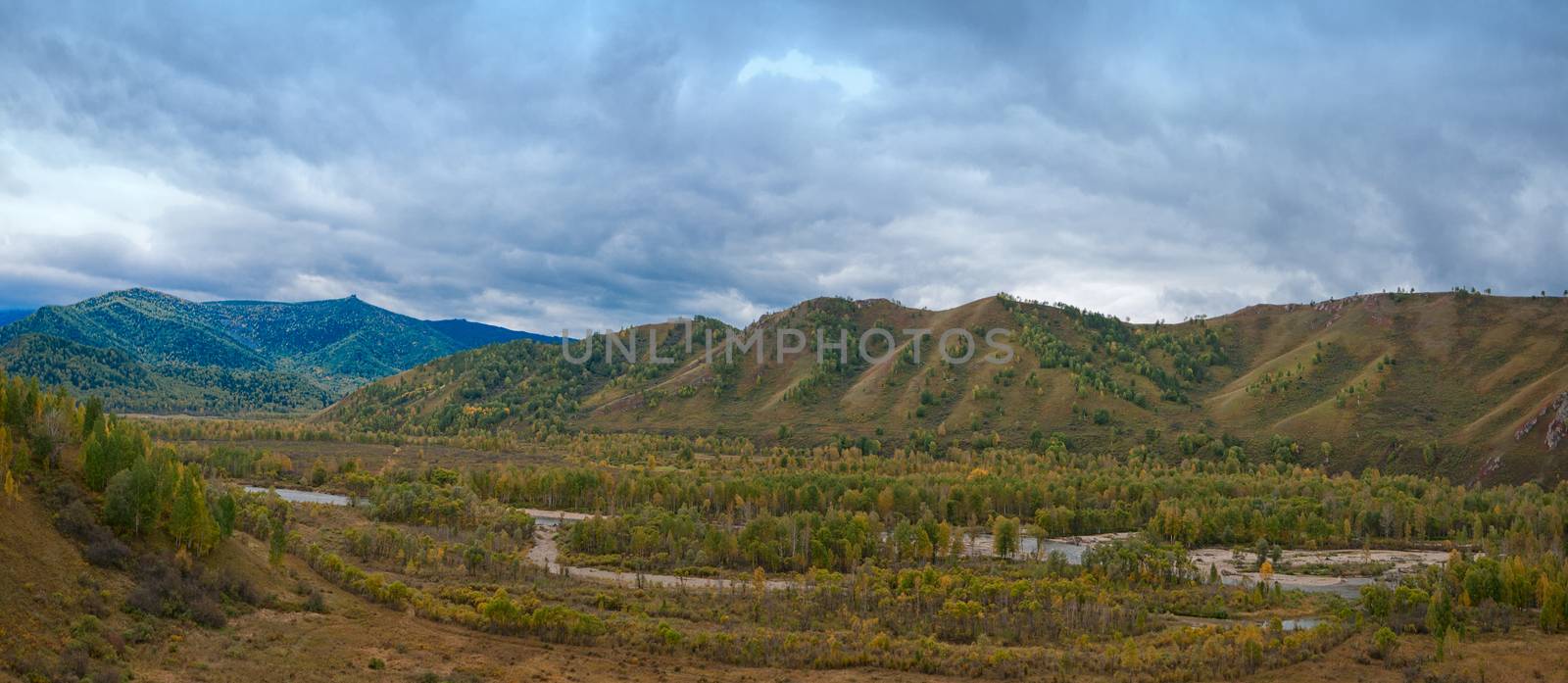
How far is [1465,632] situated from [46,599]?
3452 inches

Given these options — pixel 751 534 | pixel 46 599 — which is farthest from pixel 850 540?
pixel 46 599

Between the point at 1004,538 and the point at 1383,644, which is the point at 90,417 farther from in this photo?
the point at 1383,644

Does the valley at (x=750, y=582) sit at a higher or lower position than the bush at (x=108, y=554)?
lower

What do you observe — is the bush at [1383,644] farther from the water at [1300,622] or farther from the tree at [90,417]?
the tree at [90,417]

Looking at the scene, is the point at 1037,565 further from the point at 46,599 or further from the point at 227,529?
the point at 46,599

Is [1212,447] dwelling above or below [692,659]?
above

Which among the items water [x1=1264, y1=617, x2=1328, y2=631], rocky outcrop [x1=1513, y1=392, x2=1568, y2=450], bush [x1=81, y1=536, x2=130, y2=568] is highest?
rocky outcrop [x1=1513, y1=392, x2=1568, y2=450]

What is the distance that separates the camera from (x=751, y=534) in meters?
103

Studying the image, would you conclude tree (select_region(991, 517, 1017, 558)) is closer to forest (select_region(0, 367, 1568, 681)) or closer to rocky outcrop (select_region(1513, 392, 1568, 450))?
forest (select_region(0, 367, 1568, 681))

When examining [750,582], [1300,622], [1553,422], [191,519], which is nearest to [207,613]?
[191,519]

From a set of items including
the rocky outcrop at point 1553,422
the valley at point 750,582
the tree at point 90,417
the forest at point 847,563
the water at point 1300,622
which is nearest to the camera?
the valley at point 750,582

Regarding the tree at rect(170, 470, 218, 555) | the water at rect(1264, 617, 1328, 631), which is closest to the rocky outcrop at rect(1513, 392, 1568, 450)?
the water at rect(1264, 617, 1328, 631)

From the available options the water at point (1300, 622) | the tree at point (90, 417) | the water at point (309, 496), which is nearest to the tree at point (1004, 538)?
the water at point (1300, 622)

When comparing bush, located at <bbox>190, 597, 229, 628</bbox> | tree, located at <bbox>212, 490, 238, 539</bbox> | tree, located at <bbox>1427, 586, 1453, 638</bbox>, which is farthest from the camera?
tree, located at <bbox>212, 490, 238, 539</bbox>
